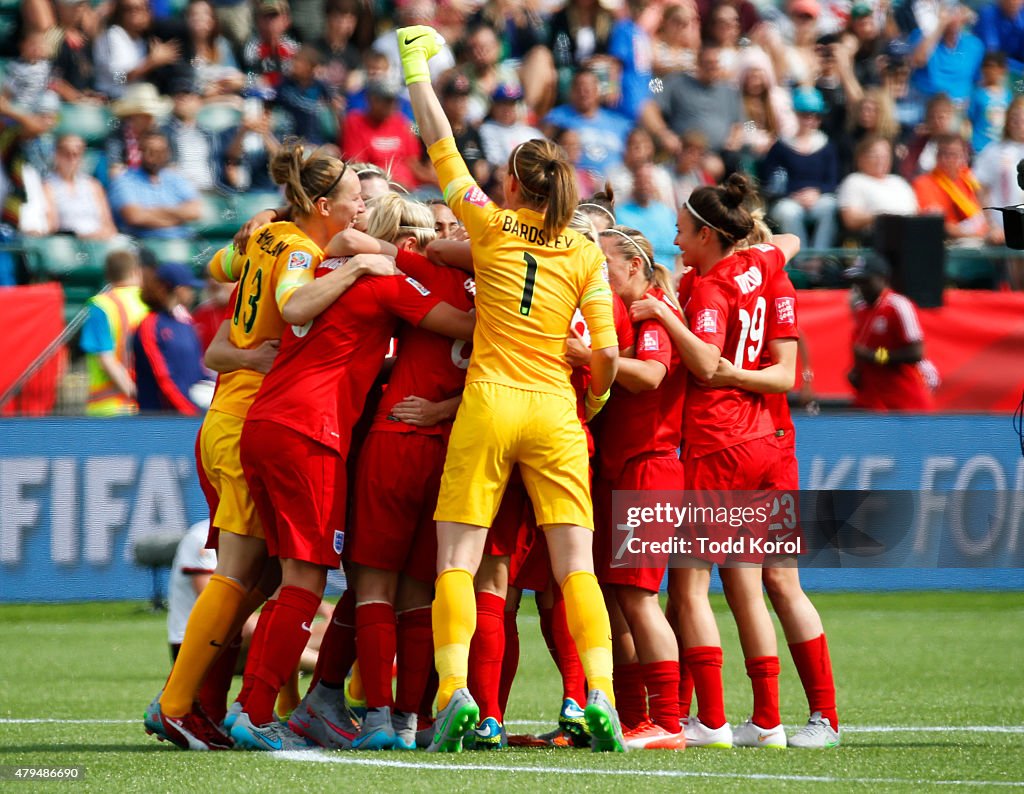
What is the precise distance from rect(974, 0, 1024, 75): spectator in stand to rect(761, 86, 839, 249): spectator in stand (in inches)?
131

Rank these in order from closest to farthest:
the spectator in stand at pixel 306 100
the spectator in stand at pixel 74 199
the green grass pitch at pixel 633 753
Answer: the green grass pitch at pixel 633 753 → the spectator in stand at pixel 74 199 → the spectator in stand at pixel 306 100

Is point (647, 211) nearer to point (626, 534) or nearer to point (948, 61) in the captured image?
point (948, 61)

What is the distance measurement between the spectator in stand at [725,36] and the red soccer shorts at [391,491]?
10.8m

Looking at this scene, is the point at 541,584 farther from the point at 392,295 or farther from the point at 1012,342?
the point at 1012,342

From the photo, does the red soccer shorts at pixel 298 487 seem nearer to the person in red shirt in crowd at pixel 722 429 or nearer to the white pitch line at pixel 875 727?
the person in red shirt in crowd at pixel 722 429

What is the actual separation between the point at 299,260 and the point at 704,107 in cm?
1027

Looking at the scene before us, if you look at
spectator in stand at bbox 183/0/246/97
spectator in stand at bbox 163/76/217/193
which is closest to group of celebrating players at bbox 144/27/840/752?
spectator in stand at bbox 163/76/217/193

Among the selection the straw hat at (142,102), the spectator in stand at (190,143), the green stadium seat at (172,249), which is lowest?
the green stadium seat at (172,249)

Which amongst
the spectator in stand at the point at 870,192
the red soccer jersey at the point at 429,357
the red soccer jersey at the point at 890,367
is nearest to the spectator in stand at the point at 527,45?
the spectator in stand at the point at 870,192

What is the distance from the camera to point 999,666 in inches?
368

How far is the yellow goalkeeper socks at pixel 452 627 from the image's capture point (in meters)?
5.90

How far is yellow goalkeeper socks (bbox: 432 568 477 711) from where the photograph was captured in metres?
5.90

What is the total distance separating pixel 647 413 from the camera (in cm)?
657

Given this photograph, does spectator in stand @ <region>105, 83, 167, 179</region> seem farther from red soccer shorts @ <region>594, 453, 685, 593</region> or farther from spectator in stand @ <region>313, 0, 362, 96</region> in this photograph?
red soccer shorts @ <region>594, 453, 685, 593</region>
